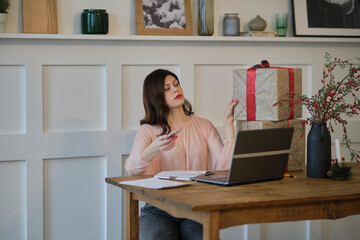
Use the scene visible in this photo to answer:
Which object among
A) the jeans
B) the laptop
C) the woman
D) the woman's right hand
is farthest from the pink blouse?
the laptop

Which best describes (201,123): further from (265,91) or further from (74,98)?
(74,98)

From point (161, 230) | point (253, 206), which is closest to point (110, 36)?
point (161, 230)

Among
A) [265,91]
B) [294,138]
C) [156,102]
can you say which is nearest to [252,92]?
[265,91]

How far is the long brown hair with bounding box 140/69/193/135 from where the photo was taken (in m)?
2.60

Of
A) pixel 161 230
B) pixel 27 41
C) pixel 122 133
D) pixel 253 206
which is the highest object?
pixel 27 41

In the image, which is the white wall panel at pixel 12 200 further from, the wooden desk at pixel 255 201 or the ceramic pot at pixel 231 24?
the ceramic pot at pixel 231 24

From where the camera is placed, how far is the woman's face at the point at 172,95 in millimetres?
2596

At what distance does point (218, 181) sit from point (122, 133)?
96 centimetres

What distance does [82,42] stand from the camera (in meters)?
2.76

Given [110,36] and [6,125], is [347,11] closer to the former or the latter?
[110,36]

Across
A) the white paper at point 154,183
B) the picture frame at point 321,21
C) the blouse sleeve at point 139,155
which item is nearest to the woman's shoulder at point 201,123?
the blouse sleeve at point 139,155

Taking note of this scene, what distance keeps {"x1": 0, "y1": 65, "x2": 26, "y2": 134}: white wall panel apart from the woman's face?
0.72m

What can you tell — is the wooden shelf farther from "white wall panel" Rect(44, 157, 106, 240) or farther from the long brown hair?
"white wall panel" Rect(44, 157, 106, 240)

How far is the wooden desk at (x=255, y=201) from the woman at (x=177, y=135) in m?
0.43
